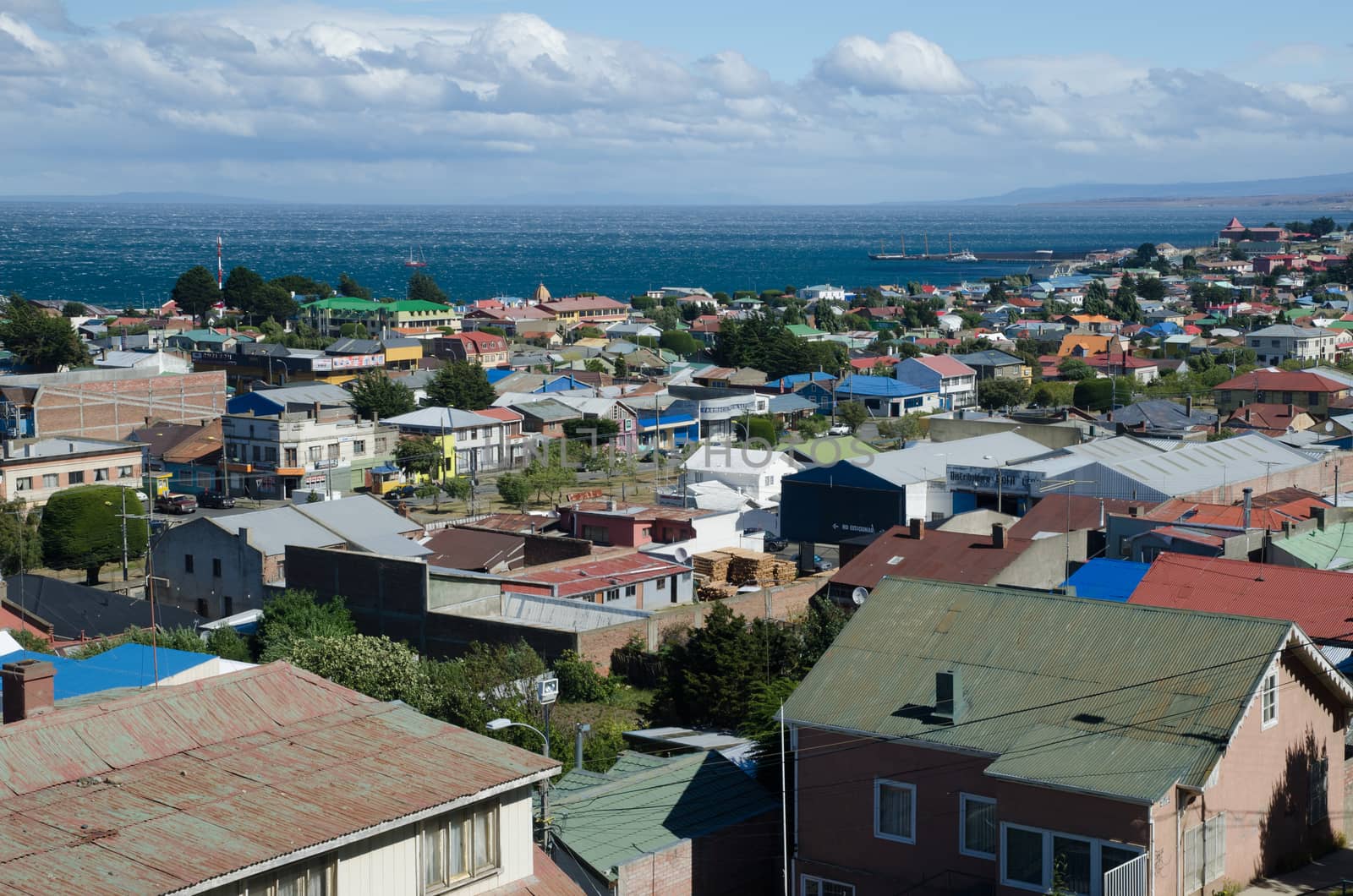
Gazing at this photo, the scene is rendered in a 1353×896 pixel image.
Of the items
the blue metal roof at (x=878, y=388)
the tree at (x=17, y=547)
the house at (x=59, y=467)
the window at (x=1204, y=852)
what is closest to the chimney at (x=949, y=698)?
the window at (x=1204, y=852)

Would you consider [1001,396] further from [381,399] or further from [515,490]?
[515,490]

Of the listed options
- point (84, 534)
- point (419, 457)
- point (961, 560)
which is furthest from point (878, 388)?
point (961, 560)

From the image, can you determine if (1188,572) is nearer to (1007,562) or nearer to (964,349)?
(1007,562)

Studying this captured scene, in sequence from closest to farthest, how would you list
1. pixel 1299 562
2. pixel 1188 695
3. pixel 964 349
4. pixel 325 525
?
pixel 1188 695, pixel 1299 562, pixel 325 525, pixel 964 349

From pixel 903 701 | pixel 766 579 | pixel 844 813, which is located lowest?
pixel 766 579

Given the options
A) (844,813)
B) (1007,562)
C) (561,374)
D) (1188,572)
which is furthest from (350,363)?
(844,813)

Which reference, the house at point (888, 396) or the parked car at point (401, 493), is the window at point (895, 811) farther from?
the house at point (888, 396)

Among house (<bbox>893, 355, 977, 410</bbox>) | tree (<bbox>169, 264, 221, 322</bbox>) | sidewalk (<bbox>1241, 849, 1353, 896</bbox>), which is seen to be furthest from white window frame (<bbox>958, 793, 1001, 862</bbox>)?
tree (<bbox>169, 264, 221, 322</bbox>)
